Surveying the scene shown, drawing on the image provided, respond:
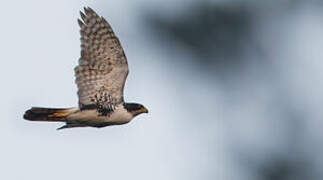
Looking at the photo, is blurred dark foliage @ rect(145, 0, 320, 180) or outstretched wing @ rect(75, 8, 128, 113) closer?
blurred dark foliage @ rect(145, 0, 320, 180)

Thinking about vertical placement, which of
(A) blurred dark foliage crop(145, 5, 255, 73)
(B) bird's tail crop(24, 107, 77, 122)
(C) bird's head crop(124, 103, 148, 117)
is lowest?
(B) bird's tail crop(24, 107, 77, 122)

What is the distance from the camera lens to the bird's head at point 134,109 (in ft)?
16.0

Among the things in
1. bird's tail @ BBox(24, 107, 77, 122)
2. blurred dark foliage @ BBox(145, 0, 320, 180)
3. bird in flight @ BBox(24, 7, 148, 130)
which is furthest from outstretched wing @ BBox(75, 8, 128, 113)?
blurred dark foliage @ BBox(145, 0, 320, 180)

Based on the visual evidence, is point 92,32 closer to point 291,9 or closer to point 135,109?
point 135,109

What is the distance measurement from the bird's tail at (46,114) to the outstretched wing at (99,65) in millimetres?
184

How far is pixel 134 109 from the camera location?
16.1 ft

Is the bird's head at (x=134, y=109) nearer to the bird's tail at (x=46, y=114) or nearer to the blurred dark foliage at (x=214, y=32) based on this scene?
the bird's tail at (x=46, y=114)

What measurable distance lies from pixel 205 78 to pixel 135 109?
0.87 m

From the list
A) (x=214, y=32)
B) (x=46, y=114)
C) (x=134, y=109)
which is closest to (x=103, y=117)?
(x=134, y=109)

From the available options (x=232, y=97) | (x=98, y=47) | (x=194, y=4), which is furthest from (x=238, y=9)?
(x=98, y=47)

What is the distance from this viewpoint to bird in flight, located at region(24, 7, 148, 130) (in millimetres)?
4789

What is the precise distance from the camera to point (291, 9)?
4363mm

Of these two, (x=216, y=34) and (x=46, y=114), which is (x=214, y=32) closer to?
(x=216, y=34)

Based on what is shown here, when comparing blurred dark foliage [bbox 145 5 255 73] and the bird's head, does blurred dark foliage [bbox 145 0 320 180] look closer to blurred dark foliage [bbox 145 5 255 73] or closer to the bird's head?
blurred dark foliage [bbox 145 5 255 73]
